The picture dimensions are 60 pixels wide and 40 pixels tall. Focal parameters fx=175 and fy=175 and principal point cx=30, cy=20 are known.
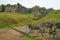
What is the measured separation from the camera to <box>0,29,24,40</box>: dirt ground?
62.5 ft

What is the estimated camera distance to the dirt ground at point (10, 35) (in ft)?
62.5

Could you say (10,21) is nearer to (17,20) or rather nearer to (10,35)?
(17,20)

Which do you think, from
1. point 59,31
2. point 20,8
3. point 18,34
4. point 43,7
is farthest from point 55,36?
point 43,7

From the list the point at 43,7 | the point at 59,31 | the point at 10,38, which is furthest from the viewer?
the point at 43,7

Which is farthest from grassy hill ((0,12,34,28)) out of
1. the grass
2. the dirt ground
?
the dirt ground

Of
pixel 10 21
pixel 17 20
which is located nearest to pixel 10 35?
pixel 10 21

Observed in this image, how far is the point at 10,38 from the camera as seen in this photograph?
62.1 ft

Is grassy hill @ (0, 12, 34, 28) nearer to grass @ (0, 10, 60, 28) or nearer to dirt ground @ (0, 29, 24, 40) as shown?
grass @ (0, 10, 60, 28)

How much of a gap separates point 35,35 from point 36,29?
6.32 feet

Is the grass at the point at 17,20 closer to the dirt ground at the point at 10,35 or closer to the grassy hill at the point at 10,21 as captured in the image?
the grassy hill at the point at 10,21

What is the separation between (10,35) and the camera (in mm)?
19734

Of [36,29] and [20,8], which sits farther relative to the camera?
[20,8]

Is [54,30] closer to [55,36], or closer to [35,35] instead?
[55,36]

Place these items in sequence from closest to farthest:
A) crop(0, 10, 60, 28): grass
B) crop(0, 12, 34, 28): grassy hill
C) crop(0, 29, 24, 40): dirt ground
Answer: crop(0, 29, 24, 40): dirt ground → crop(0, 12, 34, 28): grassy hill → crop(0, 10, 60, 28): grass
